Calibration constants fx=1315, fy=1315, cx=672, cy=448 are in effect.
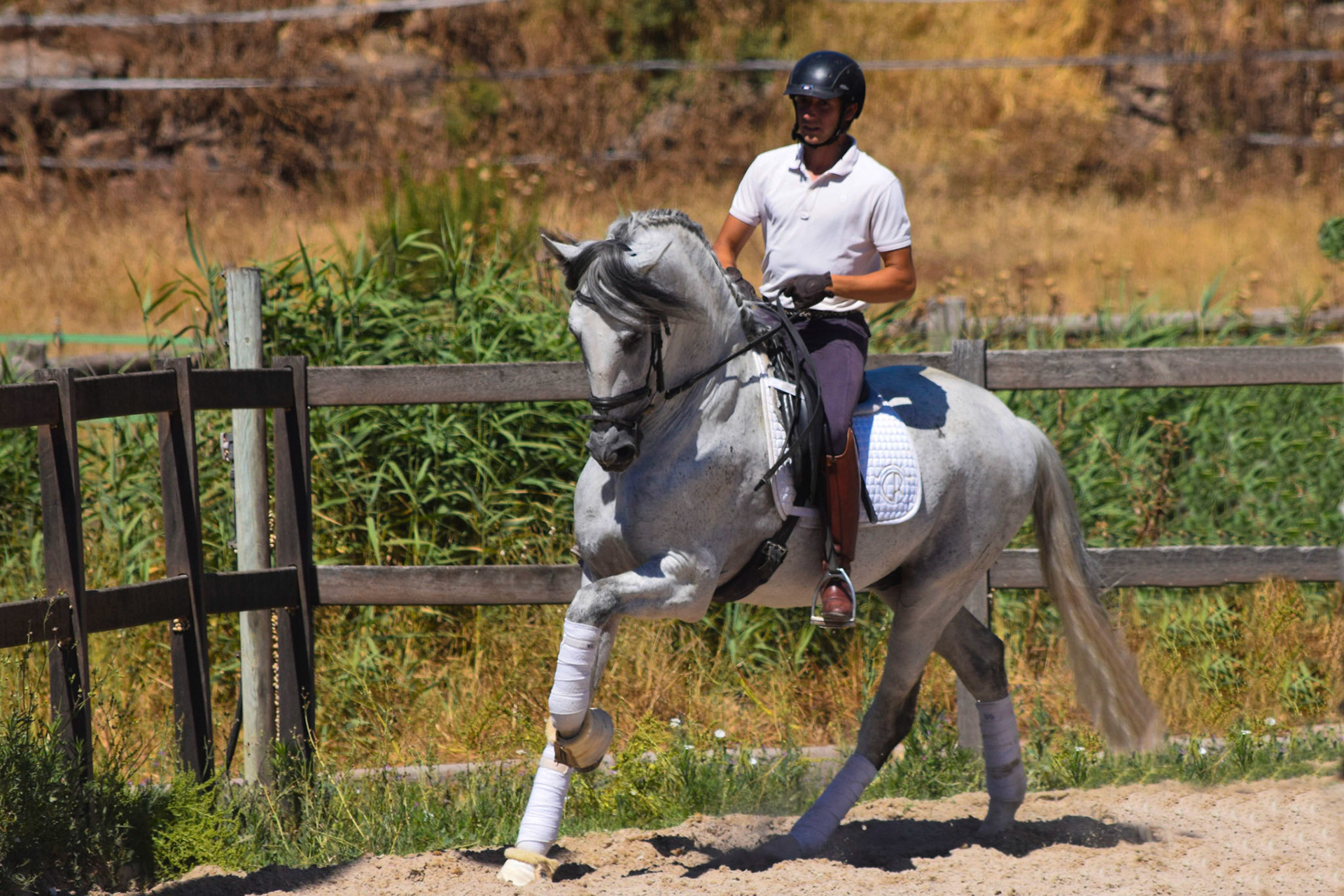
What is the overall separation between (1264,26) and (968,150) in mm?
4245

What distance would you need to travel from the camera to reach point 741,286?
438 cm

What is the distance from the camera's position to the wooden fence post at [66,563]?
425 cm

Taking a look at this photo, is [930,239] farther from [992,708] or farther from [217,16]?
[217,16]

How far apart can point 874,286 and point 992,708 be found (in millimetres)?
1754

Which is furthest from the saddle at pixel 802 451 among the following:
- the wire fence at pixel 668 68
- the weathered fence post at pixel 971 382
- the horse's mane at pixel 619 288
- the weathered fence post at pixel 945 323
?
the wire fence at pixel 668 68

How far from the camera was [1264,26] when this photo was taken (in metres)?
16.8

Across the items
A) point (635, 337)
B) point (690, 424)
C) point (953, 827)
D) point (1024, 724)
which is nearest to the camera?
point (635, 337)

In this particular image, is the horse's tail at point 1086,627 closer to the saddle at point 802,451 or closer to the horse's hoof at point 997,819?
the horse's hoof at point 997,819

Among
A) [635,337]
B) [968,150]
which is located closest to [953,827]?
[635,337]

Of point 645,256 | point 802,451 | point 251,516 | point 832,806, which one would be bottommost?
point 832,806

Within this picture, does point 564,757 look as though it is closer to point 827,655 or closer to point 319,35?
point 827,655

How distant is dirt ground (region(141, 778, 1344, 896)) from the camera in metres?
4.23

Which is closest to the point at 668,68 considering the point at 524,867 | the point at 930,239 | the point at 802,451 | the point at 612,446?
the point at 930,239

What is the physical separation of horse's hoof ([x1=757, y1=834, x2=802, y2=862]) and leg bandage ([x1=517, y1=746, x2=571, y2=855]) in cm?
82
